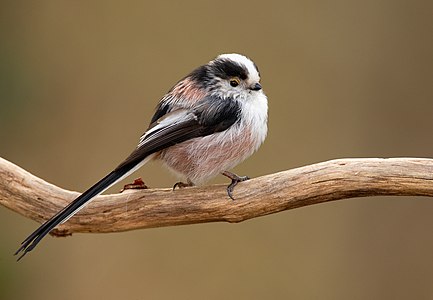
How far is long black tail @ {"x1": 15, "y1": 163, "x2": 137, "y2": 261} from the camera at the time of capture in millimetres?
2068

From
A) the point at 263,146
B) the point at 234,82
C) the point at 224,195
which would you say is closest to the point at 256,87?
the point at 234,82

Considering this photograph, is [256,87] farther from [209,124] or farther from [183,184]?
[183,184]

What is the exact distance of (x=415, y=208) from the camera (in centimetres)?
379

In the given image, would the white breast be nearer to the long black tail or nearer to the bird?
the bird

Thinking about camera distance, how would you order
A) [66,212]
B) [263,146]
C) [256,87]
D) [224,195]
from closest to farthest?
[66,212] → [224,195] → [256,87] → [263,146]

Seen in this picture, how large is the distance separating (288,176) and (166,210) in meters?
0.39

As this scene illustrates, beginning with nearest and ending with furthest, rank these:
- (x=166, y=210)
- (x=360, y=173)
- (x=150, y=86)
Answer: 1. (x=360, y=173)
2. (x=166, y=210)
3. (x=150, y=86)

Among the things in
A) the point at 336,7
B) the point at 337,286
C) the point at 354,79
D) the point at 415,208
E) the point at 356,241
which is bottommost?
the point at 337,286

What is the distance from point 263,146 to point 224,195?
1.40 m

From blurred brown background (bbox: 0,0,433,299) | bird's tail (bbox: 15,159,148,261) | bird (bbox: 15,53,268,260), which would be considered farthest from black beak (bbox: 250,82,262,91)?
blurred brown background (bbox: 0,0,433,299)

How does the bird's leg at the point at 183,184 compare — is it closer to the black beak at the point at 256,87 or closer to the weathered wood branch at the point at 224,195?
the weathered wood branch at the point at 224,195

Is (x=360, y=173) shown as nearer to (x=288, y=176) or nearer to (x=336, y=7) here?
(x=288, y=176)

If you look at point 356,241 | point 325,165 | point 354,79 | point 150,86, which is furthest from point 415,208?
point 325,165

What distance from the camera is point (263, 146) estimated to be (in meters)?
3.70
